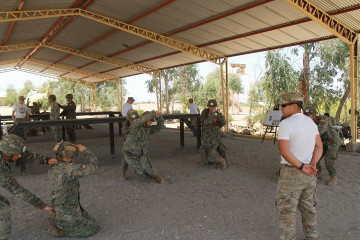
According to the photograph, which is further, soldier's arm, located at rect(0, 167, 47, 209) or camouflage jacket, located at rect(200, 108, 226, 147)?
camouflage jacket, located at rect(200, 108, 226, 147)

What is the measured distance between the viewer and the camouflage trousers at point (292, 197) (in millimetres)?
2473

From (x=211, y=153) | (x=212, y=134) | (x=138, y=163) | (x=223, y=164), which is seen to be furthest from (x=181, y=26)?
(x=138, y=163)

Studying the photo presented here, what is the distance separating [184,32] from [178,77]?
2075cm

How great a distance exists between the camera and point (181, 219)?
3.43 metres

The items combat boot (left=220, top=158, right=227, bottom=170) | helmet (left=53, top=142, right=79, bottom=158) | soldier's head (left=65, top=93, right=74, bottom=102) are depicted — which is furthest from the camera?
soldier's head (left=65, top=93, right=74, bottom=102)

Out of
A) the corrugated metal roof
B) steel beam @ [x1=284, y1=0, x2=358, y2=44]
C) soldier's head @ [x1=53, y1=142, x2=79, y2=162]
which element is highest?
the corrugated metal roof

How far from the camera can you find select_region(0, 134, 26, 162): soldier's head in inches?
99.6

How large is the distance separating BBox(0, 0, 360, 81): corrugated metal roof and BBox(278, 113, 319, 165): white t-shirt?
18.6 feet

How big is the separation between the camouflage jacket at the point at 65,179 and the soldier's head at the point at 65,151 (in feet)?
0.22

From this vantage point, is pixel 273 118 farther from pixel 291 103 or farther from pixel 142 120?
pixel 291 103

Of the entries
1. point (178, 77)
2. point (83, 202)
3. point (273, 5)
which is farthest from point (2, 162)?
point (178, 77)

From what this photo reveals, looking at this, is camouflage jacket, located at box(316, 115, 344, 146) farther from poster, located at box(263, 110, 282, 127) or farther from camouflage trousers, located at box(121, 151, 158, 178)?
poster, located at box(263, 110, 282, 127)

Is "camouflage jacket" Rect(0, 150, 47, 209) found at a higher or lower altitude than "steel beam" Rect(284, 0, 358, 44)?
lower

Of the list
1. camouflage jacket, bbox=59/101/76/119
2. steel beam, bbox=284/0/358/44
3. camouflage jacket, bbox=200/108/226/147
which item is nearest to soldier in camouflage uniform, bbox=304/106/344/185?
camouflage jacket, bbox=200/108/226/147
